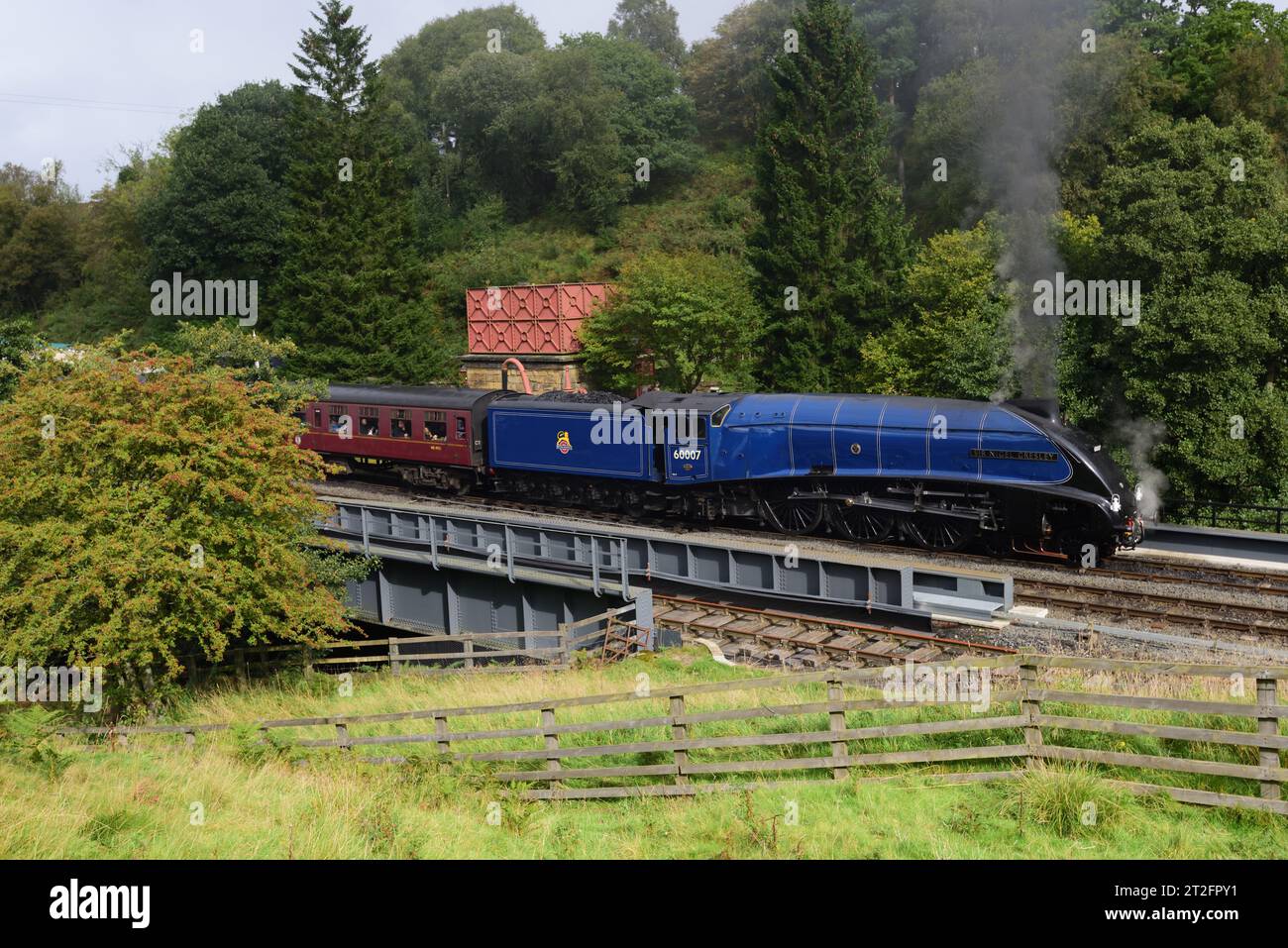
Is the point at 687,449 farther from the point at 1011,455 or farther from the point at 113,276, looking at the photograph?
the point at 113,276

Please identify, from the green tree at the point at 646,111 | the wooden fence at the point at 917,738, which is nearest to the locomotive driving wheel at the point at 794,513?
the wooden fence at the point at 917,738

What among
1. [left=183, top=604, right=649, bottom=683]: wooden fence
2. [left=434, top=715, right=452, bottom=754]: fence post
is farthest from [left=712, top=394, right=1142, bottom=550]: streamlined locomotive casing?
[left=434, top=715, right=452, bottom=754]: fence post

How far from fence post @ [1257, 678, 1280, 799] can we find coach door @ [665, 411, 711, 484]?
56.0 feet

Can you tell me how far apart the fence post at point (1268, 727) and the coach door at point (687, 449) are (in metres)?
17.1

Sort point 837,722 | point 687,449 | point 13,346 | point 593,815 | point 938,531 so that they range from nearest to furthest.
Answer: point 837,722 → point 593,815 → point 938,531 → point 687,449 → point 13,346

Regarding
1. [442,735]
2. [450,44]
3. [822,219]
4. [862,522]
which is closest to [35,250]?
[450,44]

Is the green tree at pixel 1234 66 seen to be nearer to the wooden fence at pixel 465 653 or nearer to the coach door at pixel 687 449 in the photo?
the coach door at pixel 687 449

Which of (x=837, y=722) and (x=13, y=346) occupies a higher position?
(x=13, y=346)

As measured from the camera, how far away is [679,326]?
37781mm

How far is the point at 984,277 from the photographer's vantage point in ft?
106

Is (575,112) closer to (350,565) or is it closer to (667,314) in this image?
(667,314)

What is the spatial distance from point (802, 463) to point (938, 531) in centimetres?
334
